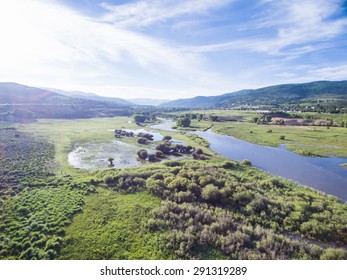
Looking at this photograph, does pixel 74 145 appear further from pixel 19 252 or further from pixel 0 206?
pixel 19 252

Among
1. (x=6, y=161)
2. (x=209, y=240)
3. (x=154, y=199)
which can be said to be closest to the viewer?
(x=209, y=240)

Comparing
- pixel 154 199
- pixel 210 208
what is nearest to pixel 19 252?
pixel 154 199

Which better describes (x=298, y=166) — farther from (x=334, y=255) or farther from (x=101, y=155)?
(x=101, y=155)

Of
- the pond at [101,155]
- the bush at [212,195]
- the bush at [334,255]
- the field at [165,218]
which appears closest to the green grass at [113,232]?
the field at [165,218]

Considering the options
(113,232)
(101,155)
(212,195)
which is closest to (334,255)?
(212,195)

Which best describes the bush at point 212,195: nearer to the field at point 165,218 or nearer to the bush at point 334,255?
the field at point 165,218

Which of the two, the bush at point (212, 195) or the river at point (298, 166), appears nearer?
the bush at point (212, 195)
